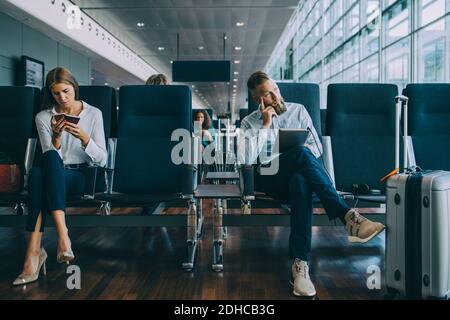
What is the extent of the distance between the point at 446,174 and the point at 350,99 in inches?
41.8

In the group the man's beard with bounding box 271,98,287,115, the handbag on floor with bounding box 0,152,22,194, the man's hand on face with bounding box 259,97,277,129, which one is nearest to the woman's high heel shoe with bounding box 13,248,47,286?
the handbag on floor with bounding box 0,152,22,194

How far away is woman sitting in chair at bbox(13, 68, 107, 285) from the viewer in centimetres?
205

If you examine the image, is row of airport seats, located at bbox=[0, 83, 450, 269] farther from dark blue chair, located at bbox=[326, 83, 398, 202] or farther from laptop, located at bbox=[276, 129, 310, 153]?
laptop, located at bbox=[276, 129, 310, 153]

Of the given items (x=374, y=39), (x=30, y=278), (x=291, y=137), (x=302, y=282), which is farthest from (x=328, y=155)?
(x=374, y=39)

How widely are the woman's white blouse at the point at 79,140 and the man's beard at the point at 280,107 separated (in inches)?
37.3

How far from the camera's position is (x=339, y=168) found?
8.91 ft

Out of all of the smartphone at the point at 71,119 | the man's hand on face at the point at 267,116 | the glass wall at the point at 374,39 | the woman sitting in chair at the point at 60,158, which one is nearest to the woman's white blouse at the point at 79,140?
the woman sitting in chair at the point at 60,158

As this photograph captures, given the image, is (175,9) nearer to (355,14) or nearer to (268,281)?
(355,14)

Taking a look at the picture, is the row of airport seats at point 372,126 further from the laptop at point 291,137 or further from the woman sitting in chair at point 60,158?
the woman sitting in chair at point 60,158

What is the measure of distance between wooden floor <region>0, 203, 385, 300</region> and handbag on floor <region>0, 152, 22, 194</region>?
39 cm

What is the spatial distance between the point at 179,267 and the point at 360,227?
970 millimetres

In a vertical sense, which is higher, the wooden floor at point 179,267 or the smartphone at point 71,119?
the smartphone at point 71,119

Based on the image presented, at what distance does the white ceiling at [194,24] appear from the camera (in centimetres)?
854
